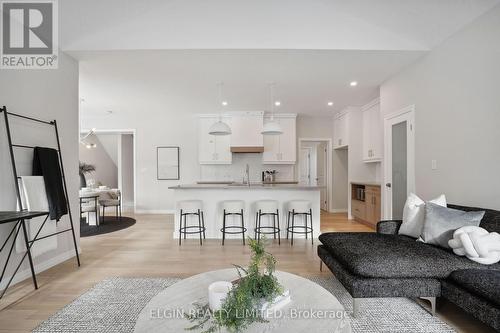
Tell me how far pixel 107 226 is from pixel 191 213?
2.39 meters

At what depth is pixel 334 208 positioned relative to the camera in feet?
22.8

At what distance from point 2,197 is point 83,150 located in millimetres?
6265

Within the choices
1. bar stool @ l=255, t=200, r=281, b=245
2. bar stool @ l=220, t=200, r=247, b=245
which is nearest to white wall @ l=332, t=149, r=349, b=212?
bar stool @ l=255, t=200, r=281, b=245

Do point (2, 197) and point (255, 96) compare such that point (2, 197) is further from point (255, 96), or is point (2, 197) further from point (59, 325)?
point (255, 96)

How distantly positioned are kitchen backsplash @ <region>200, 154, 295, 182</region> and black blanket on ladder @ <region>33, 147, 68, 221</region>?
402 cm

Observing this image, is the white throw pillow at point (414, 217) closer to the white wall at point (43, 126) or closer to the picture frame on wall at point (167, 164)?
the white wall at point (43, 126)

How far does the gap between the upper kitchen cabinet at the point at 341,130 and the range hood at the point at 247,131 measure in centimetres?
206

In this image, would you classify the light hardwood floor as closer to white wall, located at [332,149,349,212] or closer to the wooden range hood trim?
white wall, located at [332,149,349,212]

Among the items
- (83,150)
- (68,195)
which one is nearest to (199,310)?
(68,195)

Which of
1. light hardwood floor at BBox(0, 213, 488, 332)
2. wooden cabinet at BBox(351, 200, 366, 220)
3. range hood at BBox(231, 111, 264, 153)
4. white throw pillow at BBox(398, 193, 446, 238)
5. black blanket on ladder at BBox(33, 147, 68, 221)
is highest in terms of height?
range hood at BBox(231, 111, 264, 153)

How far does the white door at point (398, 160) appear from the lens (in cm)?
366

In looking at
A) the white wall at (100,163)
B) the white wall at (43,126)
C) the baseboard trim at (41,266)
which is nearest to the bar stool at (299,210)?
the baseboard trim at (41,266)

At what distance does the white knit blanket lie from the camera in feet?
6.37

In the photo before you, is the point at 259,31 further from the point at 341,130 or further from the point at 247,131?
the point at 341,130
